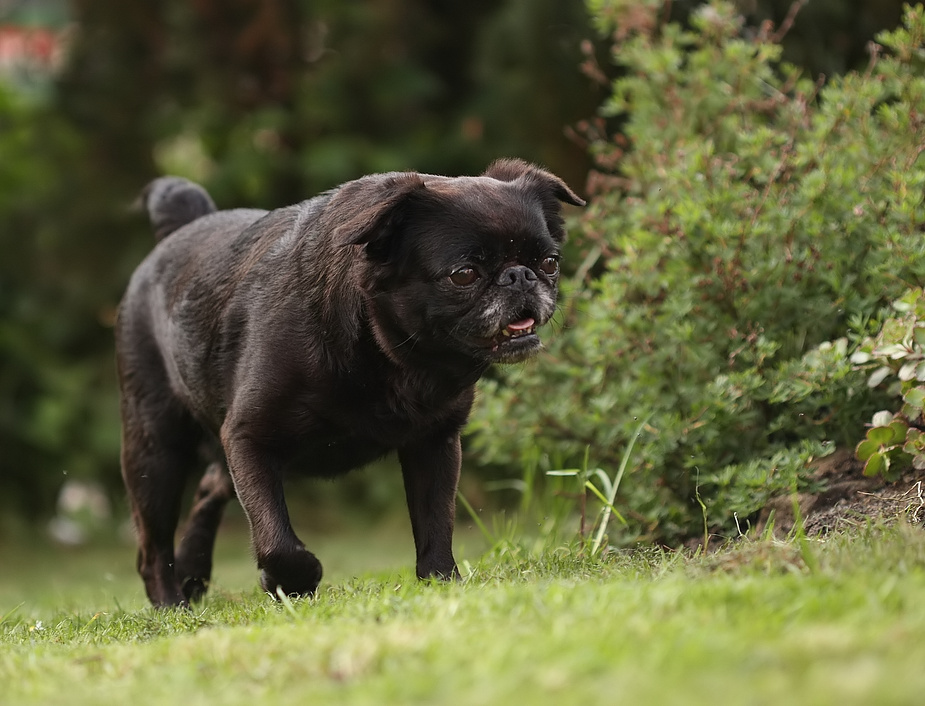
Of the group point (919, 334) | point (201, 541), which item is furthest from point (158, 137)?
point (919, 334)

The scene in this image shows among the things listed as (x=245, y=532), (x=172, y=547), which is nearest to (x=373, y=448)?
(x=172, y=547)

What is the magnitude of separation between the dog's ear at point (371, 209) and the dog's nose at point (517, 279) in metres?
0.42

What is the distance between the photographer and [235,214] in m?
5.49

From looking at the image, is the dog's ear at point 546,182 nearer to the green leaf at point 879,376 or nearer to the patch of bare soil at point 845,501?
the green leaf at point 879,376

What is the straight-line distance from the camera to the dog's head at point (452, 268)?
4.06 m

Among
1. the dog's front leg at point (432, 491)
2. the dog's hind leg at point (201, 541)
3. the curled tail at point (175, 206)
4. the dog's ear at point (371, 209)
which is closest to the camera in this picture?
the dog's ear at point (371, 209)

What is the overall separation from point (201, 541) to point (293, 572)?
1.56m

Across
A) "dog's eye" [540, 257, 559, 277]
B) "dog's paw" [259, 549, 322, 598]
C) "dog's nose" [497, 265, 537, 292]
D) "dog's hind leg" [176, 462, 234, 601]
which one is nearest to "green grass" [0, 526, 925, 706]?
"dog's paw" [259, 549, 322, 598]

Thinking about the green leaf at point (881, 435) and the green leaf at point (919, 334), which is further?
the green leaf at point (881, 435)

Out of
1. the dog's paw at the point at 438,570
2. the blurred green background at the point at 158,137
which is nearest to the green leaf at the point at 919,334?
the dog's paw at the point at 438,570

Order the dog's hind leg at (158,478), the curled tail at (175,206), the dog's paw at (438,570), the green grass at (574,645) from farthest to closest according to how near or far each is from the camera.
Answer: the curled tail at (175,206) < the dog's hind leg at (158,478) < the dog's paw at (438,570) < the green grass at (574,645)

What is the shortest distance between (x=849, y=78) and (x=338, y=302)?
264cm

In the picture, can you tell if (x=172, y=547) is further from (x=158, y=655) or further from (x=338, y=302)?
(x=158, y=655)

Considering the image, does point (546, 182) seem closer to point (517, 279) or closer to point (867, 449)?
point (517, 279)
